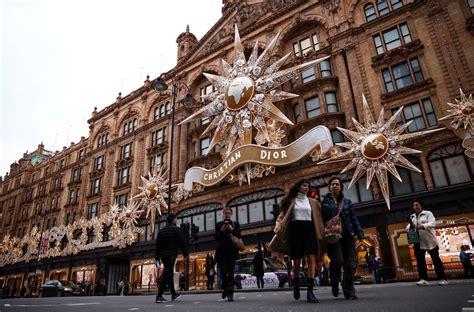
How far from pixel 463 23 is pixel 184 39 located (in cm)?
2573

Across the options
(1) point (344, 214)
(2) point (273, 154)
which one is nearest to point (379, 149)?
(2) point (273, 154)

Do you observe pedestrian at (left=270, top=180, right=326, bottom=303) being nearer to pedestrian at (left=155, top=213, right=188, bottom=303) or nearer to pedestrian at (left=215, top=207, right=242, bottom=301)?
pedestrian at (left=215, top=207, right=242, bottom=301)

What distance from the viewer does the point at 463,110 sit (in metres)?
15.6

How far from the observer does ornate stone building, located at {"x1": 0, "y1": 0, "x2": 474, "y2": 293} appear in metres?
16.6

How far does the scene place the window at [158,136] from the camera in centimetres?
3116

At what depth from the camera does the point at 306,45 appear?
24.7 m

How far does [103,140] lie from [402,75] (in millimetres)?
33468

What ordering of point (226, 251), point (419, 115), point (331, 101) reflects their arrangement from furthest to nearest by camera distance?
1. point (331, 101)
2. point (419, 115)
3. point (226, 251)

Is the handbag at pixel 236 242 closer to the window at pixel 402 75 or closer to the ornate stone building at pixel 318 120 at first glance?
the ornate stone building at pixel 318 120

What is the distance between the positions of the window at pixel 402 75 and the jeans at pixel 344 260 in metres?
17.3

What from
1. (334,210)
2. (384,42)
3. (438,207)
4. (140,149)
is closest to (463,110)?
(438,207)

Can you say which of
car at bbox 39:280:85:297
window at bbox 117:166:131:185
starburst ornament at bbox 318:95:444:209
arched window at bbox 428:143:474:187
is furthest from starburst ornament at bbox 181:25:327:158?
window at bbox 117:166:131:185

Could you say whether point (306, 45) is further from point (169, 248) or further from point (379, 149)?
point (169, 248)

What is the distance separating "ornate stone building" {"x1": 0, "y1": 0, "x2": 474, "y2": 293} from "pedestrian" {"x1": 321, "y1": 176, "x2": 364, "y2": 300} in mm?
3453
